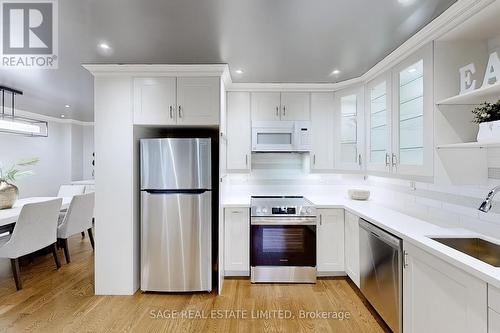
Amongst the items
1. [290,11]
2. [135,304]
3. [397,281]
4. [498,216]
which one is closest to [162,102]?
[290,11]

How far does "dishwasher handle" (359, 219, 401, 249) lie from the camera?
190 centimetres

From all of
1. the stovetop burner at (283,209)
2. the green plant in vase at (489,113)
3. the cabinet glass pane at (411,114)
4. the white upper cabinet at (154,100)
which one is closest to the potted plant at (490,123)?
the green plant in vase at (489,113)

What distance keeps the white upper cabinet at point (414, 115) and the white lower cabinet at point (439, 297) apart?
0.75 metres

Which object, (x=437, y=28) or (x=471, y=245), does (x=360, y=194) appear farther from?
(x=437, y=28)

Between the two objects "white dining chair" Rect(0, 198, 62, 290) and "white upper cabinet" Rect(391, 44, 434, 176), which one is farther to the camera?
"white dining chair" Rect(0, 198, 62, 290)

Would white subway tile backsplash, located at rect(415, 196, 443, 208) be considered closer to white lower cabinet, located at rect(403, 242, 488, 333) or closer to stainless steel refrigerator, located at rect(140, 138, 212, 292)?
white lower cabinet, located at rect(403, 242, 488, 333)

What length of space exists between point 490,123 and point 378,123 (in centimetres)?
130

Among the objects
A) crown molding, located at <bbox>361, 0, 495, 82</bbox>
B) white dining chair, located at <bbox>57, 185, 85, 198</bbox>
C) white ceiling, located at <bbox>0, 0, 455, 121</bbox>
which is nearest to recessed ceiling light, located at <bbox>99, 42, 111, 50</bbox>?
white ceiling, located at <bbox>0, 0, 455, 121</bbox>

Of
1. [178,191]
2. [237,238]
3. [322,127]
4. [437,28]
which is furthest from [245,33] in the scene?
[237,238]

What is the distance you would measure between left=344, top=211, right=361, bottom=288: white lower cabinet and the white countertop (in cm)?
12

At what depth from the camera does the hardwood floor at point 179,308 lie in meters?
2.22

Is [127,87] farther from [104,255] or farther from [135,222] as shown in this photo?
[104,255]

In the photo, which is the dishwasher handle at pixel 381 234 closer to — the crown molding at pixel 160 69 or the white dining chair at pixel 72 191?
the crown molding at pixel 160 69

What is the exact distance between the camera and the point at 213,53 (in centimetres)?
240
